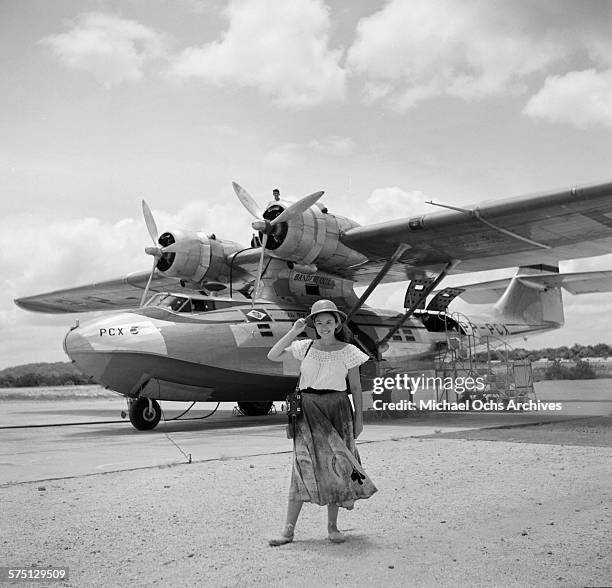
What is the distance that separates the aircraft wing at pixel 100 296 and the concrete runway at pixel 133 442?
17.5ft

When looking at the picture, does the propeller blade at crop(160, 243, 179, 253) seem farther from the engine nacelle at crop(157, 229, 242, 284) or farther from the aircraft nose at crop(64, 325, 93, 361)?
the aircraft nose at crop(64, 325, 93, 361)

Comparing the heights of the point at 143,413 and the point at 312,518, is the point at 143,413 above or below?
above

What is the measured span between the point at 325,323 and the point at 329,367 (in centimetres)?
29

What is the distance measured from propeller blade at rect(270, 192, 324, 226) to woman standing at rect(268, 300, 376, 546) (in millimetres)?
9775

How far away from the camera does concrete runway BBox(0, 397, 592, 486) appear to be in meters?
7.56

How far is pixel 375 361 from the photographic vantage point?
16094mm

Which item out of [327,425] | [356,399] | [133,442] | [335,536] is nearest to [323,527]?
[335,536]

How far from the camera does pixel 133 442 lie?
411 inches

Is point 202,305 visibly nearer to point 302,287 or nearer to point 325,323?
point 302,287

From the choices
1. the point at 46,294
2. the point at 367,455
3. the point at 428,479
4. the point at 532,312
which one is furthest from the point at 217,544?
the point at 46,294

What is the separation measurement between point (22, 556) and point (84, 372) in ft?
29.8

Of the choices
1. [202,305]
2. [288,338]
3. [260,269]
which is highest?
[260,269]

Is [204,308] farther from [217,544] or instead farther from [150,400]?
[217,544]

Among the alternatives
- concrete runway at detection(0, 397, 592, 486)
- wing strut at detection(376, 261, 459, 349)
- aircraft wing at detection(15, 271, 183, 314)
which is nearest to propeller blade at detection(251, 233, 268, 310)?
concrete runway at detection(0, 397, 592, 486)
